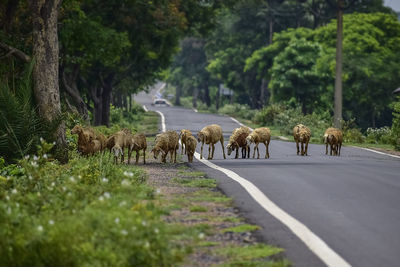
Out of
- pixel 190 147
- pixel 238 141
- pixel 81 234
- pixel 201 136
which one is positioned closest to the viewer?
pixel 81 234

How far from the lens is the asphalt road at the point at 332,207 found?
8117 millimetres

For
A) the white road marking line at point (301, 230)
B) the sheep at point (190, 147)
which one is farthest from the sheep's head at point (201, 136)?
the white road marking line at point (301, 230)

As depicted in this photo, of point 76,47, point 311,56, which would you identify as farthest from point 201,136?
point 311,56

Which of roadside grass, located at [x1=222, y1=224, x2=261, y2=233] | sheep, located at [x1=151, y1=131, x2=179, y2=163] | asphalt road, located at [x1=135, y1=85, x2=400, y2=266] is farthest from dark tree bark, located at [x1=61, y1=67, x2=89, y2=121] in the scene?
roadside grass, located at [x1=222, y1=224, x2=261, y2=233]

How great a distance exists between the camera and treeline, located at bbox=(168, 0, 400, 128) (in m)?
60.5

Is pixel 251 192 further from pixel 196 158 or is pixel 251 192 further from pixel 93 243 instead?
pixel 196 158

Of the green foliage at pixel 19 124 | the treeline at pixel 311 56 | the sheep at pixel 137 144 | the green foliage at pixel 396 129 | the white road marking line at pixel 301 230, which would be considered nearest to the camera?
the white road marking line at pixel 301 230

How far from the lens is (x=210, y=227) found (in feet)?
30.0

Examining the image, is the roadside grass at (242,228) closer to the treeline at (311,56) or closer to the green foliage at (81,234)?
the green foliage at (81,234)

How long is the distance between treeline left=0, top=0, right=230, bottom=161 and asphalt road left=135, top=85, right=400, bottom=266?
15.4 ft

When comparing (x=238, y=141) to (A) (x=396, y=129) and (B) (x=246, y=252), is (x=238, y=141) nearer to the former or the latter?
(A) (x=396, y=129)

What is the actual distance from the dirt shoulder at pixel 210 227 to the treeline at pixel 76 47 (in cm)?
351

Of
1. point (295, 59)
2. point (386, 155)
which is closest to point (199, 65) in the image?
point (295, 59)

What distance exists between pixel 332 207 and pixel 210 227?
2.40 metres
